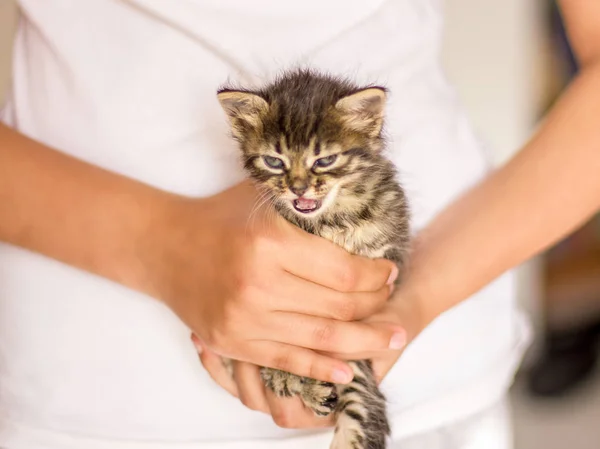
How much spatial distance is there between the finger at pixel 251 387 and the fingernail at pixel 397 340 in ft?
0.54

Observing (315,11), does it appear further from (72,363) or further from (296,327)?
(72,363)

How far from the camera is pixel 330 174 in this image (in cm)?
77

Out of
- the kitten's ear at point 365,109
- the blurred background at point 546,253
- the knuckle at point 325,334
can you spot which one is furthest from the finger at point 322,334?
the blurred background at point 546,253

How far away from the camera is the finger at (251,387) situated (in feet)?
2.68

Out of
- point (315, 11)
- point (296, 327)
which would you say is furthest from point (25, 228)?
point (315, 11)

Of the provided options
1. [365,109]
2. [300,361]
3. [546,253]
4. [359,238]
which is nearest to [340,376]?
[300,361]

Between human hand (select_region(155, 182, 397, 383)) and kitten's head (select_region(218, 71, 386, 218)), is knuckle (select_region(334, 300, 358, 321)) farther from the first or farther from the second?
kitten's head (select_region(218, 71, 386, 218))

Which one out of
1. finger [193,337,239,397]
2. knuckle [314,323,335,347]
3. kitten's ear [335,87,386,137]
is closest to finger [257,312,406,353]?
knuckle [314,323,335,347]

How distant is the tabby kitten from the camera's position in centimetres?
76

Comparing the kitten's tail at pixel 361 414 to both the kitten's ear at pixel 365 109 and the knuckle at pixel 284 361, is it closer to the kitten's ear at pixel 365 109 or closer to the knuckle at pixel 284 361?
the knuckle at pixel 284 361

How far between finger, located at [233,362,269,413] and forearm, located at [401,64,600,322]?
21 cm

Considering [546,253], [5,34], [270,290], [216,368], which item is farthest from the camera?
[546,253]

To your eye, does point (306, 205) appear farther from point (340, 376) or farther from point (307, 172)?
point (340, 376)

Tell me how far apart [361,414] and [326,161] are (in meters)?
0.29
